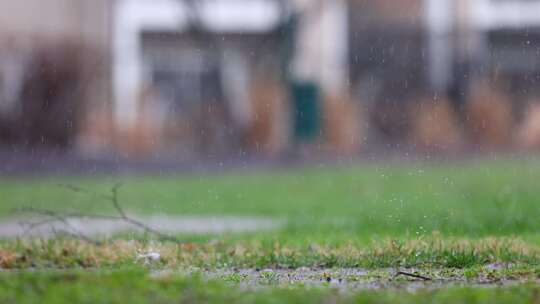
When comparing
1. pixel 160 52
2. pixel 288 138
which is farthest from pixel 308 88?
pixel 160 52

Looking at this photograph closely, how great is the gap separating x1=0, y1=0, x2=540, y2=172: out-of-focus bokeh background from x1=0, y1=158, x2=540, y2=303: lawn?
673cm

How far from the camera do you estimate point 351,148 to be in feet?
63.7

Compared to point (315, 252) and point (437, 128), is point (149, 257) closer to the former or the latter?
point (315, 252)

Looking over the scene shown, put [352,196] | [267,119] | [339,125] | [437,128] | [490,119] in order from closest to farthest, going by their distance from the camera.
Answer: [352,196] → [267,119] → [339,125] → [437,128] → [490,119]

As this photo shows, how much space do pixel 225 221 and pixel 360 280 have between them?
432cm

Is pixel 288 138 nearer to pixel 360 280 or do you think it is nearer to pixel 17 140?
pixel 17 140

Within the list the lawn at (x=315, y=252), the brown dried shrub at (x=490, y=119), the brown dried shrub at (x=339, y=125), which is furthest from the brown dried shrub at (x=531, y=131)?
the lawn at (x=315, y=252)

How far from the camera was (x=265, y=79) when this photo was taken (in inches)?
774

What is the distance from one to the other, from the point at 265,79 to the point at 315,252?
1418 cm

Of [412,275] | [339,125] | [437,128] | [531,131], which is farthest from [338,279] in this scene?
[437,128]

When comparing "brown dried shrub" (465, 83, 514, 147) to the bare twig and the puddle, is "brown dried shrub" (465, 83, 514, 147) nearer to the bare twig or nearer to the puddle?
the puddle

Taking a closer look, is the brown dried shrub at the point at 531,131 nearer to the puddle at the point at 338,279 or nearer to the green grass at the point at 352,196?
the green grass at the point at 352,196

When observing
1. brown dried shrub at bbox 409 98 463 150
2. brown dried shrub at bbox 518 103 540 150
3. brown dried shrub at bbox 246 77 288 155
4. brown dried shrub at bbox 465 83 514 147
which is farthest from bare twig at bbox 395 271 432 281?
brown dried shrub at bbox 465 83 514 147

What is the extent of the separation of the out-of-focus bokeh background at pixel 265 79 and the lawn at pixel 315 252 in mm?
6727
